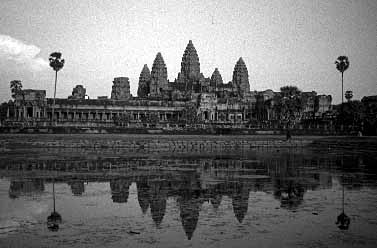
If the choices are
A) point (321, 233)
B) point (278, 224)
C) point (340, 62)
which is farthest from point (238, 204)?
point (340, 62)

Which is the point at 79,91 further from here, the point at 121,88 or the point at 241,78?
the point at 241,78

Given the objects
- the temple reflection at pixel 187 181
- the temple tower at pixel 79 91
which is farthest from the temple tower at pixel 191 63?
the temple reflection at pixel 187 181

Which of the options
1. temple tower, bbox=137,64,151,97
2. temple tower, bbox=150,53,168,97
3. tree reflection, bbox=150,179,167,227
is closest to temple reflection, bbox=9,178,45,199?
tree reflection, bbox=150,179,167,227

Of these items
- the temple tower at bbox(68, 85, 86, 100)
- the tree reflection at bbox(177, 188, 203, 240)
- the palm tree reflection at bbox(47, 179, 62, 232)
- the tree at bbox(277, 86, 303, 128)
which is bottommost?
the palm tree reflection at bbox(47, 179, 62, 232)

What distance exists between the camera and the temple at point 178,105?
334 feet

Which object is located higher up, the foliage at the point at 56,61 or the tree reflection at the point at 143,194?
the foliage at the point at 56,61

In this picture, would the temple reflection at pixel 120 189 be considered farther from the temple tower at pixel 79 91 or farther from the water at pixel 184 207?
the temple tower at pixel 79 91

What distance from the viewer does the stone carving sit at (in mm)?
139625

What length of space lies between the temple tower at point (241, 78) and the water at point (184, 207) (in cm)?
12723

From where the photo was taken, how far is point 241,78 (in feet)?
500

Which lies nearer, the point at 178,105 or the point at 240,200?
the point at 240,200

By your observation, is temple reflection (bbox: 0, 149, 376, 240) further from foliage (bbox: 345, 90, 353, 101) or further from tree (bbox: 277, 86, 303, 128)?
foliage (bbox: 345, 90, 353, 101)

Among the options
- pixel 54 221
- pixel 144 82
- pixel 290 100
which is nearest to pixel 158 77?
pixel 144 82

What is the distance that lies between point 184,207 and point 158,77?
129130 millimetres
